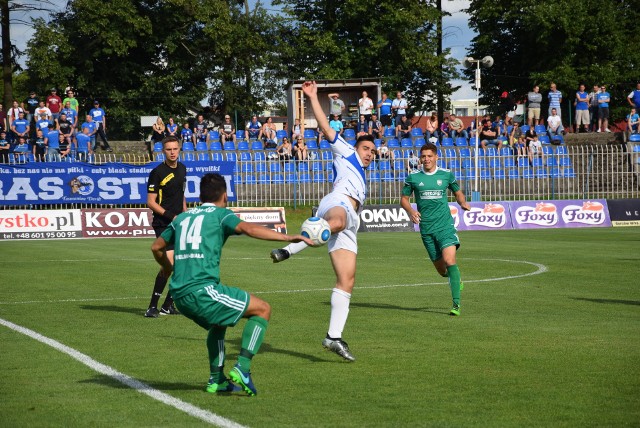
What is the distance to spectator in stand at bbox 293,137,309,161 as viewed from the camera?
35356 mm

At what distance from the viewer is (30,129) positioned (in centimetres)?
3700

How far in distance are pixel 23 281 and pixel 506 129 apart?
26.4 m

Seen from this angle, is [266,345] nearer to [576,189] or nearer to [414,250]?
[414,250]

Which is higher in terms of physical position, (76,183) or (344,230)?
(76,183)

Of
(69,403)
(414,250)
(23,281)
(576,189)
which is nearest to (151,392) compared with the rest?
(69,403)

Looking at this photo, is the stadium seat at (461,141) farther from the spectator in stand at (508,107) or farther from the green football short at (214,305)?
the green football short at (214,305)

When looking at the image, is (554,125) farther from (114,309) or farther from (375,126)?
(114,309)

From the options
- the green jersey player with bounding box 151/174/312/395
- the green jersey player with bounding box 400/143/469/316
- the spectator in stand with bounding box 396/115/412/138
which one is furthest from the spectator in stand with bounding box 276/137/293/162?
the green jersey player with bounding box 151/174/312/395

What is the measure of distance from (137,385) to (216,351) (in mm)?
858

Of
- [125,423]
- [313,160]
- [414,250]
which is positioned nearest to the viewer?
[125,423]

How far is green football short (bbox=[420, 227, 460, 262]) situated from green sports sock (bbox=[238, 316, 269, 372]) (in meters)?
5.86

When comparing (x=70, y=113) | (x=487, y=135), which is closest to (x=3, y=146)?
(x=70, y=113)

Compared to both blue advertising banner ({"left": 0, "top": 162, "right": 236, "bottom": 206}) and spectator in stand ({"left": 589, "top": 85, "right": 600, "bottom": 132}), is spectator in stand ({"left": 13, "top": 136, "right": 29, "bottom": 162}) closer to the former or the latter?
blue advertising banner ({"left": 0, "top": 162, "right": 236, "bottom": 206})

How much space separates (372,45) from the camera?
51281 mm
